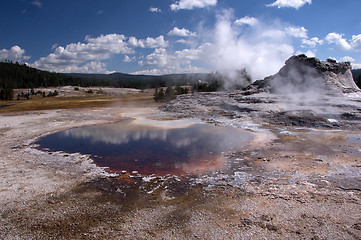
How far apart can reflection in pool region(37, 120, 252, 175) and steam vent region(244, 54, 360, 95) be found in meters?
13.0

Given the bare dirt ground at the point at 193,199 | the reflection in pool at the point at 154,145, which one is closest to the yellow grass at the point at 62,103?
the reflection in pool at the point at 154,145

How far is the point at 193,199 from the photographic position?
22.3ft

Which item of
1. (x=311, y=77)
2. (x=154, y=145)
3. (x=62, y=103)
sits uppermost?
(x=311, y=77)

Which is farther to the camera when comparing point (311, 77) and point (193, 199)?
point (311, 77)

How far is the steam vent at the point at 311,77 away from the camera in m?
23.3

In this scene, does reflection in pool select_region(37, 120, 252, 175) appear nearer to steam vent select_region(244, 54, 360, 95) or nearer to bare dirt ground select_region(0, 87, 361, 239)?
bare dirt ground select_region(0, 87, 361, 239)

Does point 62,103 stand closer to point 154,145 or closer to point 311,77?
point 154,145

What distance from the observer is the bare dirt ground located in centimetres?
529

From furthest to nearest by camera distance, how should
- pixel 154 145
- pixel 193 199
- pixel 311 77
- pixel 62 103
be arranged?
pixel 62 103 → pixel 311 77 → pixel 154 145 → pixel 193 199

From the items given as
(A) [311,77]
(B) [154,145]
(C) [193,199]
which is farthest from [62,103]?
(C) [193,199]

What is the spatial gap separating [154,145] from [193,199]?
263 inches

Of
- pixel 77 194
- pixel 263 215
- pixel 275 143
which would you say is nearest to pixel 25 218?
pixel 77 194

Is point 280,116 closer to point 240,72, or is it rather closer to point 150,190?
point 150,190

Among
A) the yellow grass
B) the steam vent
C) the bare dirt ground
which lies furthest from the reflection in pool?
the yellow grass
